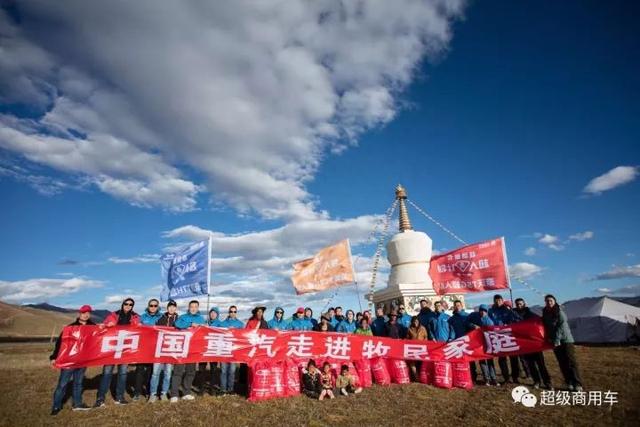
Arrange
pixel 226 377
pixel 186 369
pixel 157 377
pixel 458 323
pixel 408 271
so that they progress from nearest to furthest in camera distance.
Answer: pixel 157 377 < pixel 186 369 < pixel 226 377 < pixel 458 323 < pixel 408 271

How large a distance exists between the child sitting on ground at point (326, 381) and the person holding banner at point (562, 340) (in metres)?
5.66

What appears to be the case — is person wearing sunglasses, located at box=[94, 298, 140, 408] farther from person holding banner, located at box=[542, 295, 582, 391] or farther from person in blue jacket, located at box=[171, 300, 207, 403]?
person holding banner, located at box=[542, 295, 582, 391]

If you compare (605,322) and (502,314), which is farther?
(605,322)

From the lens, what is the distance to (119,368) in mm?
9117

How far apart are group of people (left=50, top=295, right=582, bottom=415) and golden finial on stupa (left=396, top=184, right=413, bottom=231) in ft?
50.6

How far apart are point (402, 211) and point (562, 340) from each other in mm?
19405

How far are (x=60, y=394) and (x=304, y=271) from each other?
9.86 metres

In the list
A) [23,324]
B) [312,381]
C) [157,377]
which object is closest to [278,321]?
[312,381]

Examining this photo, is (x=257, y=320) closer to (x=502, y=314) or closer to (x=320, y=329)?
(x=320, y=329)

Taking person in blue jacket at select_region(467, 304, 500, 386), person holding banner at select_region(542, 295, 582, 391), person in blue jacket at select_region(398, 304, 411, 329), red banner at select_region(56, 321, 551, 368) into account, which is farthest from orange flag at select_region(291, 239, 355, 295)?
person holding banner at select_region(542, 295, 582, 391)

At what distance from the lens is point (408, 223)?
2770cm

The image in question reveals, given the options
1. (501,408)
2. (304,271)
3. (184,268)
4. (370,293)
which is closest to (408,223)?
(370,293)

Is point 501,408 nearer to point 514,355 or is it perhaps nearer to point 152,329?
point 514,355

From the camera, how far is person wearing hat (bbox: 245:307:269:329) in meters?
10.6
